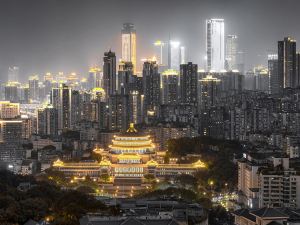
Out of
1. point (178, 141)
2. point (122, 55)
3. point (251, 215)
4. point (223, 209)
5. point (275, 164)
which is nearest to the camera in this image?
point (251, 215)

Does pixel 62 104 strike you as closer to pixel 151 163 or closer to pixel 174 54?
pixel 151 163

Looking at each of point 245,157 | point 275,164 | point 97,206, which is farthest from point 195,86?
point 97,206

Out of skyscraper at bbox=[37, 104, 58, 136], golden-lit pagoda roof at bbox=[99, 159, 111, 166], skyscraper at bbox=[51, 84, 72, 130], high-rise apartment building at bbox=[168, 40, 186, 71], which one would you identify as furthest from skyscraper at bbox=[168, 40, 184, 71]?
golden-lit pagoda roof at bbox=[99, 159, 111, 166]

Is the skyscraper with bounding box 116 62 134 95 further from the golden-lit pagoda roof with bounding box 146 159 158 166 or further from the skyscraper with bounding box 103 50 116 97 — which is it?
the golden-lit pagoda roof with bounding box 146 159 158 166

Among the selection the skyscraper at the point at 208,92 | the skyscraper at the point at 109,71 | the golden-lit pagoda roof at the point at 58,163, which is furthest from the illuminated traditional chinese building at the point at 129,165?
the skyscraper at the point at 109,71

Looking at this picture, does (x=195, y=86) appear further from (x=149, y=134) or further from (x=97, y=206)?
(x=97, y=206)
